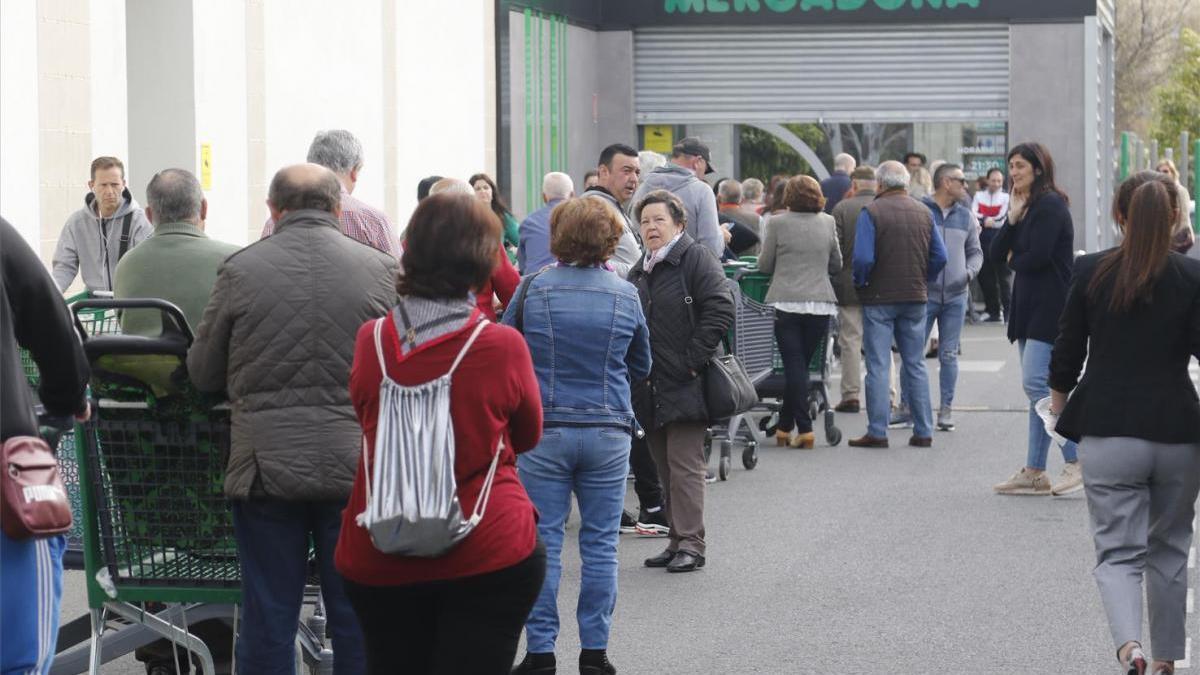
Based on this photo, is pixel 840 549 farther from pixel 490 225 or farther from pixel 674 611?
pixel 490 225

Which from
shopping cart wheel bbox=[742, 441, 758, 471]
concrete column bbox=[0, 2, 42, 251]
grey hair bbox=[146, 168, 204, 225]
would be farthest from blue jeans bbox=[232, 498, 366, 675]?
concrete column bbox=[0, 2, 42, 251]

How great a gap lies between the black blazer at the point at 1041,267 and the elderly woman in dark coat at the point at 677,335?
2496mm

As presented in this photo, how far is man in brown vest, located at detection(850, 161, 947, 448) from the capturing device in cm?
1320

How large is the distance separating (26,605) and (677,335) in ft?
16.3

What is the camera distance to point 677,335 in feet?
28.6

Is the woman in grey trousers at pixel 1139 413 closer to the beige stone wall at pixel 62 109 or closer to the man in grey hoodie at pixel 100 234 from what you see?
the man in grey hoodie at pixel 100 234

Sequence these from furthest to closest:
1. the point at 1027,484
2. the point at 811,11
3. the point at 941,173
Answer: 1. the point at 811,11
2. the point at 941,173
3. the point at 1027,484

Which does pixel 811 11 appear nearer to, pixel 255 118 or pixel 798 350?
pixel 255 118

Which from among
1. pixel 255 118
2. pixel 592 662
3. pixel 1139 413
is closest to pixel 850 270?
pixel 255 118

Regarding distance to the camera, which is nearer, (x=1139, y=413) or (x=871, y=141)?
(x=1139, y=413)

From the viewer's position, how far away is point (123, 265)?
6047 millimetres

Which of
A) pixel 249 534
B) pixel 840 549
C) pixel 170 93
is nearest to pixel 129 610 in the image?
pixel 249 534

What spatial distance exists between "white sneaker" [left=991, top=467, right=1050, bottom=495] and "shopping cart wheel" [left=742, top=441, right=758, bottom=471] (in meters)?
1.73

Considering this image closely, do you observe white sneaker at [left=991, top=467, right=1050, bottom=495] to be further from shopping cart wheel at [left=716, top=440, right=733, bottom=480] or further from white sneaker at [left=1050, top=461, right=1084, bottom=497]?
shopping cart wheel at [left=716, top=440, right=733, bottom=480]
